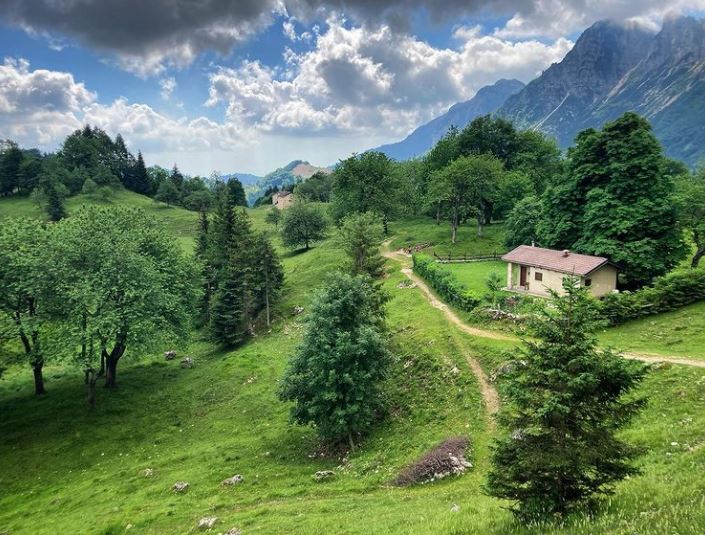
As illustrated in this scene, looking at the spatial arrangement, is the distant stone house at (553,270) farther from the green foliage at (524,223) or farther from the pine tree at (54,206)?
the pine tree at (54,206)

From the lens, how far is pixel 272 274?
5797cm

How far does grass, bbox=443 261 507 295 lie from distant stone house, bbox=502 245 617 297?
3408mm

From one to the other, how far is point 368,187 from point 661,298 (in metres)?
55.2

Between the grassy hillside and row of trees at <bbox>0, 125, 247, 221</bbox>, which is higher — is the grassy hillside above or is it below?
below

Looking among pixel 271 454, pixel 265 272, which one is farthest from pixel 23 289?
pixel 265 272

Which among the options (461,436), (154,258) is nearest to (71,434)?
(154,258)

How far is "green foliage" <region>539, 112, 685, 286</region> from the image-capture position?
39344mm

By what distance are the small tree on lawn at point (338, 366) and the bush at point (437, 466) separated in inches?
206

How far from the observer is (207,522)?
19.8 meters

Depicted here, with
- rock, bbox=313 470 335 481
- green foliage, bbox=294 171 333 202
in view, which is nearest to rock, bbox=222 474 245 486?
rock, bbox=313 470 335 481

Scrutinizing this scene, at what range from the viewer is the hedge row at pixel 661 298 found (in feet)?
105

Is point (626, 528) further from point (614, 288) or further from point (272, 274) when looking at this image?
point (272, 274)

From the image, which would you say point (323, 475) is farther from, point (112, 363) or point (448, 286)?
point (112, 363)

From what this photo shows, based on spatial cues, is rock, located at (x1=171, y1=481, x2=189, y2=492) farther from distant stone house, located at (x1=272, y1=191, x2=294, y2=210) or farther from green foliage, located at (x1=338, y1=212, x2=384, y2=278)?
distant stone house, located at (x1=272, y1=191, x2=294, y2=210)
